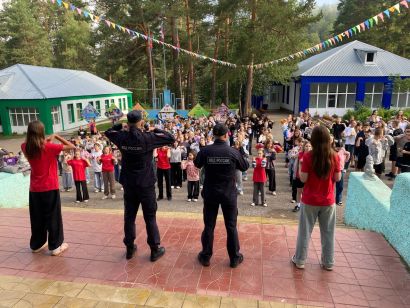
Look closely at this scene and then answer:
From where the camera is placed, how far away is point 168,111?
17.1m

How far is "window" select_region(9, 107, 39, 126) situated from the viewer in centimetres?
2363

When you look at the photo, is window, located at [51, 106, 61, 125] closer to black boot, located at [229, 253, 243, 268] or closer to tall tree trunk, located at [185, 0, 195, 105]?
tall tree trunk, located at [185, 0, 195, 105]

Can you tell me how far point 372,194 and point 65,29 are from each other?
165 ft

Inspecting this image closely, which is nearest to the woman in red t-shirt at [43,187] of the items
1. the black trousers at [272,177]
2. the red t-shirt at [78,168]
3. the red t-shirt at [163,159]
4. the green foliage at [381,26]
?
the red t-shirt at [163,159]

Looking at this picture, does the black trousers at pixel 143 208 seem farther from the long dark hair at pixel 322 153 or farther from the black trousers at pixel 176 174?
the black trousers at pixel 176 174

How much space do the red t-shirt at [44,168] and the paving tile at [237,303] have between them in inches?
101

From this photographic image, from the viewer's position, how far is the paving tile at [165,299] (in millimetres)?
3148

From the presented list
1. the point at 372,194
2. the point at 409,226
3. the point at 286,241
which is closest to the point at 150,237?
the point at 286,241

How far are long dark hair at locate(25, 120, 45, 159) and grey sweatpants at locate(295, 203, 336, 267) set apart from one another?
3.30 meters

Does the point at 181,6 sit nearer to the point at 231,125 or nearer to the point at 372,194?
the point at 231,125

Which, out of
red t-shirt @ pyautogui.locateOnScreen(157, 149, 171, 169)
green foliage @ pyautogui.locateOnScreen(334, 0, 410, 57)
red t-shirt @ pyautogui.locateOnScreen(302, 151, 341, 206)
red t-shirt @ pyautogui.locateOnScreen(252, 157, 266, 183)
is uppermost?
green foliage @ pyautogui.locateOnScreen(334, 0, 410, 57)

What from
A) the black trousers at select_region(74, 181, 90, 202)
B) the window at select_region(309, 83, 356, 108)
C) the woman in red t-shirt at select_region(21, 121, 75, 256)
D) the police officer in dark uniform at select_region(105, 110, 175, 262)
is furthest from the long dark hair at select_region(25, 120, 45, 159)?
the window at select_region(309, 83, 356, 108)

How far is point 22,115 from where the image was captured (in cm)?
2389

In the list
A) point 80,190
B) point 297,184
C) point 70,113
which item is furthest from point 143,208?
point 70,113
